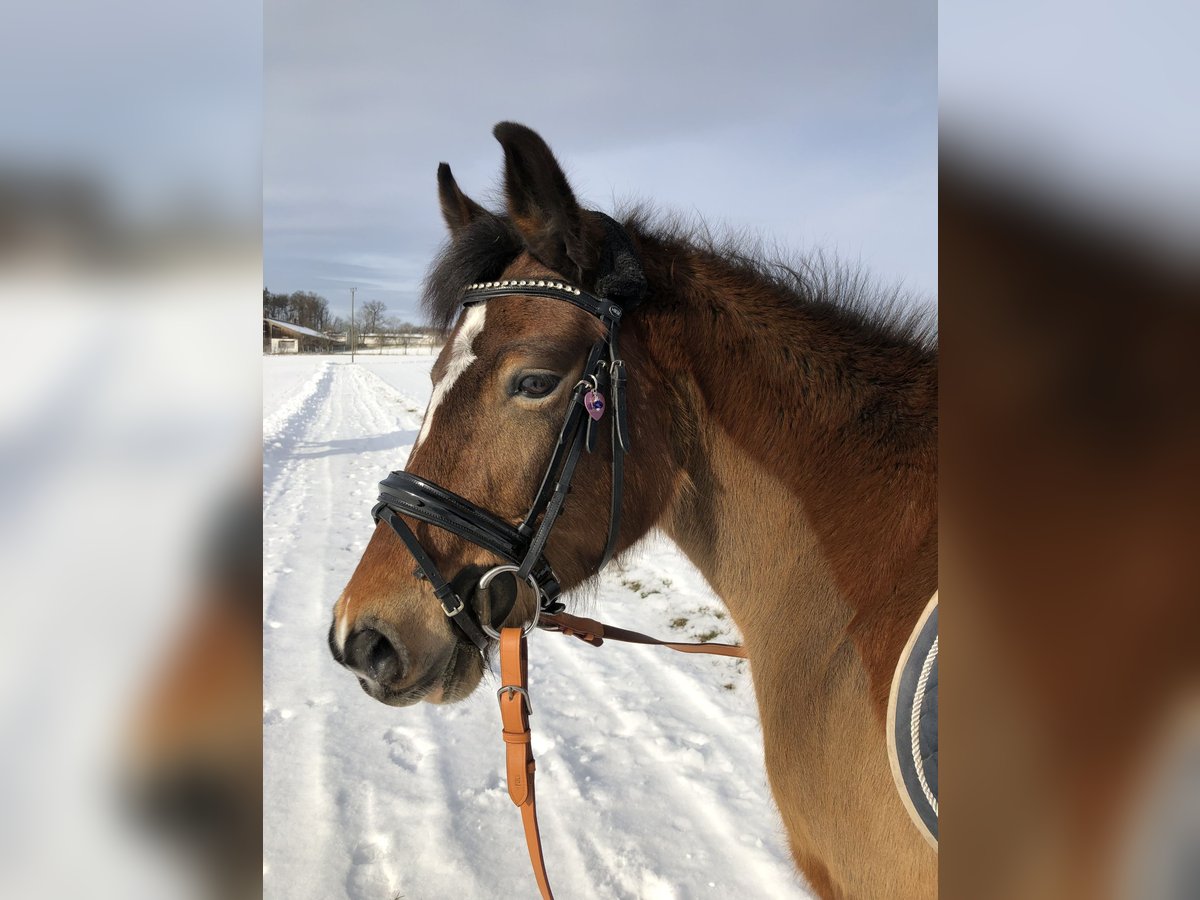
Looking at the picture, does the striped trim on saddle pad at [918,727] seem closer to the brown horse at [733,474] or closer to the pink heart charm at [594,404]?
the brown horse at [733,474]

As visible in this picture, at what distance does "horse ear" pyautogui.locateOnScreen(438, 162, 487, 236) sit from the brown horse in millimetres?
238

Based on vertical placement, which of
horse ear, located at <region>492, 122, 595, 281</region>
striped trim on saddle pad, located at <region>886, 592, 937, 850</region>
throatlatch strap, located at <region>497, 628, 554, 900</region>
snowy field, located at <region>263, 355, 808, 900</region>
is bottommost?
snowy field, located at <region>263, 355, 808, 900</region>

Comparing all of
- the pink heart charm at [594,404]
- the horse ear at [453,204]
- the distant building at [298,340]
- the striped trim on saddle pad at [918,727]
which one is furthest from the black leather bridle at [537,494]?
the striped trim on saddle pad at [918,727]

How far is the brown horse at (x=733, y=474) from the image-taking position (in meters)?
1.65

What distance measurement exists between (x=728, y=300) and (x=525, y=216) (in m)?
0.62

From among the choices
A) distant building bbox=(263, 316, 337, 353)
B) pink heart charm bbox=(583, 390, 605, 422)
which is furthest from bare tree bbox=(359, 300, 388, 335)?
pink heart charm bbox=(583, 390, 605, 422)

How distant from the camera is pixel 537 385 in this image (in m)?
1.80

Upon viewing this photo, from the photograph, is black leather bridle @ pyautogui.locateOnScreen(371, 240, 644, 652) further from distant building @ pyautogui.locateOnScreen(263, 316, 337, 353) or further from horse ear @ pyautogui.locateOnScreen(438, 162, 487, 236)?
distant building @ pyautogui.locateOnScreen(263, 316, 337, 353)

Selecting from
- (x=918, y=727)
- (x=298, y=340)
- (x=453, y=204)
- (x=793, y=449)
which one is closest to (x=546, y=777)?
(x=793, y=449)

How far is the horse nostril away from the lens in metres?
1.72

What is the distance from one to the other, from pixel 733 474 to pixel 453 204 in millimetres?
1315

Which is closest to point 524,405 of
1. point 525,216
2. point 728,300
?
point 525,216

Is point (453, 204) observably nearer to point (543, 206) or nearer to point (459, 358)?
point (543, 206)
